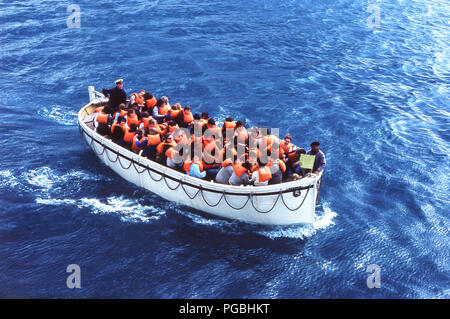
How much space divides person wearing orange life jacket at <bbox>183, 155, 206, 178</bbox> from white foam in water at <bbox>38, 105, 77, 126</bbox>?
29.9 feet

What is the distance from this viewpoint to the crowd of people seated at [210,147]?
13.7m

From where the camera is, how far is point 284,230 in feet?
46.6

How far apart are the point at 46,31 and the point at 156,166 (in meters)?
19.3

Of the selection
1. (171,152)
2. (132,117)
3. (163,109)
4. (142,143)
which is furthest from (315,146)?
(132,117)

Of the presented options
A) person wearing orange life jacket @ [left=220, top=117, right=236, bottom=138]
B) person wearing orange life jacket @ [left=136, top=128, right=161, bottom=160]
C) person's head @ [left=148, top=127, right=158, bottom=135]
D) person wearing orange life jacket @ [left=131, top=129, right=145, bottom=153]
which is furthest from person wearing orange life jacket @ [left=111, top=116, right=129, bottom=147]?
person wearing orange life jacket @ [left=220, top=117, right=236, bottom=138]

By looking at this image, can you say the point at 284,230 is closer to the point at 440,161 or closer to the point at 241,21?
the point at 440,161

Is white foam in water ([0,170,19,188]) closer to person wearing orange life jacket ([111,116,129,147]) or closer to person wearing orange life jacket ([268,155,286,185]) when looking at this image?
person wearing orange life jacket ([111,116,129,147])

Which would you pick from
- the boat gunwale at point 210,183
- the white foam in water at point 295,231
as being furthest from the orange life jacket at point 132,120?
the white foam in water at point 295,231

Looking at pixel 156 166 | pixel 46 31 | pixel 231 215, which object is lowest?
pixel 231 215

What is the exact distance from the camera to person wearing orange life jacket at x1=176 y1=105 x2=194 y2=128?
16266 mm

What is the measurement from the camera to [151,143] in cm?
1505
